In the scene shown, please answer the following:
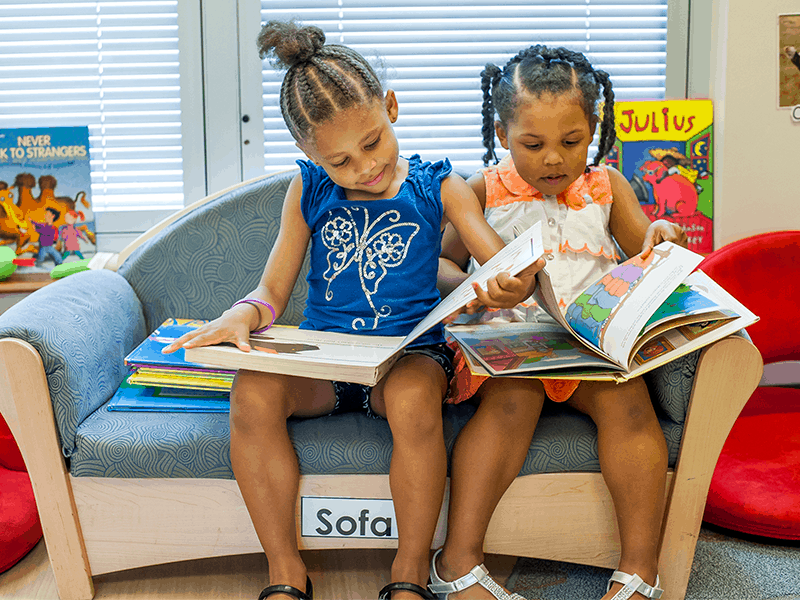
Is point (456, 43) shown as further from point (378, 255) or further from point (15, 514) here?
point (15, 514)

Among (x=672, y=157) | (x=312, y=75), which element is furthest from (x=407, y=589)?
(x=672, y=157)

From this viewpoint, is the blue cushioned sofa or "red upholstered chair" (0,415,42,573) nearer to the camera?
the blue cushioned sofa

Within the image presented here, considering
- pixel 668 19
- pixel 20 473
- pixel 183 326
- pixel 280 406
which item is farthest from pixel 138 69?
pixel 668 19

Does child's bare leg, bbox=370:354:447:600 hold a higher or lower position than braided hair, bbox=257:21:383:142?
lower

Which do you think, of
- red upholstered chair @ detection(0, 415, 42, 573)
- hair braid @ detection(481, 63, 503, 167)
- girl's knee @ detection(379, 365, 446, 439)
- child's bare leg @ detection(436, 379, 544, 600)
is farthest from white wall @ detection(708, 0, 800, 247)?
red upholstered chair @ detection(0, 415, 42, 573)

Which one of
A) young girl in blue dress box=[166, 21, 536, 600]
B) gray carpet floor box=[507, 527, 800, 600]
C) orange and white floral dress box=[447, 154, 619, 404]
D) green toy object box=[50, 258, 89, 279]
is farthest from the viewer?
green toy object box=[50, 258, 89, 279]

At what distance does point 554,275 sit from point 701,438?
0.37 meters

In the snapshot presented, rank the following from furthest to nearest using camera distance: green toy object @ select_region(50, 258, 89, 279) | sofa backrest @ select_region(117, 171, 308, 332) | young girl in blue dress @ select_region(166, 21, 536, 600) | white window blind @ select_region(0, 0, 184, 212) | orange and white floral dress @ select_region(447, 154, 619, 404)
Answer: white window blind @ select_region(0, 0, 184, 212) < green toy object @ select_region(50, 258, 89, 279) < sofa backrest @ select_region(117, 171, 308, 332) < orange and white floral dress @ select_region(447, 154, 619, 404) < young girl in blue dress @ select_region(166, 21, 536, 600)

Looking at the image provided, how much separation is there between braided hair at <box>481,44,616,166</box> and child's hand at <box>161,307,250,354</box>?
1.91 feet

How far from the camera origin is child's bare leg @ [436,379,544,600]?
1.04 metres

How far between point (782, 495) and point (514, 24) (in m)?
1.25

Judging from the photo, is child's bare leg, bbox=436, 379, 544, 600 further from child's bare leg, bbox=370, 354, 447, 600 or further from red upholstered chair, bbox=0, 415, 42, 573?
red upholstered chair, bbox=0, 415, 42, 573

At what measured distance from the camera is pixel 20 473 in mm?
1419

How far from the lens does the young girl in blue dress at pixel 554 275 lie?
3.41 ft
